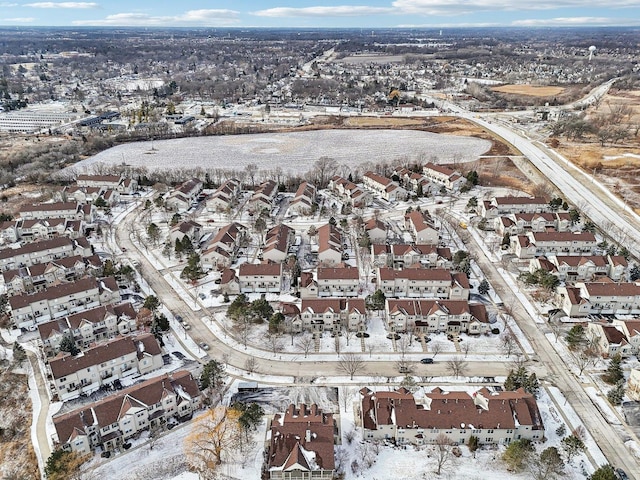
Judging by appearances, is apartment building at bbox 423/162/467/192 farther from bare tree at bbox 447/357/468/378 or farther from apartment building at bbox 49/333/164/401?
apartment building at bbox 49/333/164/401

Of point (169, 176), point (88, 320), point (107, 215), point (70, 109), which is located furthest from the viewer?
point (70, 109)

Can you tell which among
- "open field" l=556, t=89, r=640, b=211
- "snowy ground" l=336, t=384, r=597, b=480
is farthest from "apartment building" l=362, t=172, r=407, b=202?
"snowy ground" l=336, t=384, r=597, b=480

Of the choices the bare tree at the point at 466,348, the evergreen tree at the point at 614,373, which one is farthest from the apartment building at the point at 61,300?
the evergreen tree at the point at 614,373

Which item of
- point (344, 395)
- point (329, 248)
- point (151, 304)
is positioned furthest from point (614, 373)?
point (151, 304)

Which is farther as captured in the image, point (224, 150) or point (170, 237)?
point (224, 150)

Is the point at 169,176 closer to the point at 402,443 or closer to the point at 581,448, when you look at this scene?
the point at 402,443

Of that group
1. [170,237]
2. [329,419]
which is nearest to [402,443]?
[329,419]

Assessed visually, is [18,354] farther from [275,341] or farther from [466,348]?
[466,348]
